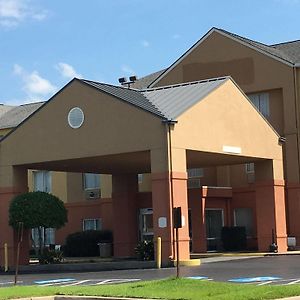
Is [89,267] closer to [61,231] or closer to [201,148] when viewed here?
[201,148]

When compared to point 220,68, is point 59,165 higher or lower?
lower

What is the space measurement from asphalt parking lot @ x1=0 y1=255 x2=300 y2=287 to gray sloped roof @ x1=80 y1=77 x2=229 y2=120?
6502 millimetres

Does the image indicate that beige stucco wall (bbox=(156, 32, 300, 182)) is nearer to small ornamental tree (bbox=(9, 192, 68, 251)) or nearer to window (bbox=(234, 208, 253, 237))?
window (bbox=(234, 208, 253, 237))

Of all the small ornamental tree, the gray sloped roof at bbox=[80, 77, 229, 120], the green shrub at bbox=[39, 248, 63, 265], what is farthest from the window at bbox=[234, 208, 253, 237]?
the small ornamental tree

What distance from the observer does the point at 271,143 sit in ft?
119

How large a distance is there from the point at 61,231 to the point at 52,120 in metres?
17.2

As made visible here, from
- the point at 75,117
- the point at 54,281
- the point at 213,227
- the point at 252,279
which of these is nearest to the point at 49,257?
the point at 75,117

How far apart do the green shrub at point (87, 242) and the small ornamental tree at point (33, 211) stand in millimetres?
10083

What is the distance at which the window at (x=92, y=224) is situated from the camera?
46.6 meters

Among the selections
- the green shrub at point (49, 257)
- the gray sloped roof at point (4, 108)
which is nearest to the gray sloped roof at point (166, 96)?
the green shrub at point (49, 257)

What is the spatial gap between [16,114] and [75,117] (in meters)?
27.4

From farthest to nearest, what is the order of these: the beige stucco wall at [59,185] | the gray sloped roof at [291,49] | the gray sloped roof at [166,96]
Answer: the beige stucco wall at [59,185], the gray sloped roof at [291,49], the gray sloped roof at [166,96]

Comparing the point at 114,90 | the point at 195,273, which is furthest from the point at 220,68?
the point at 195,273

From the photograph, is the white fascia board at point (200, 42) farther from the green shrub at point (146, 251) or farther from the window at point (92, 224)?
the green shrub at point (146, 251)
